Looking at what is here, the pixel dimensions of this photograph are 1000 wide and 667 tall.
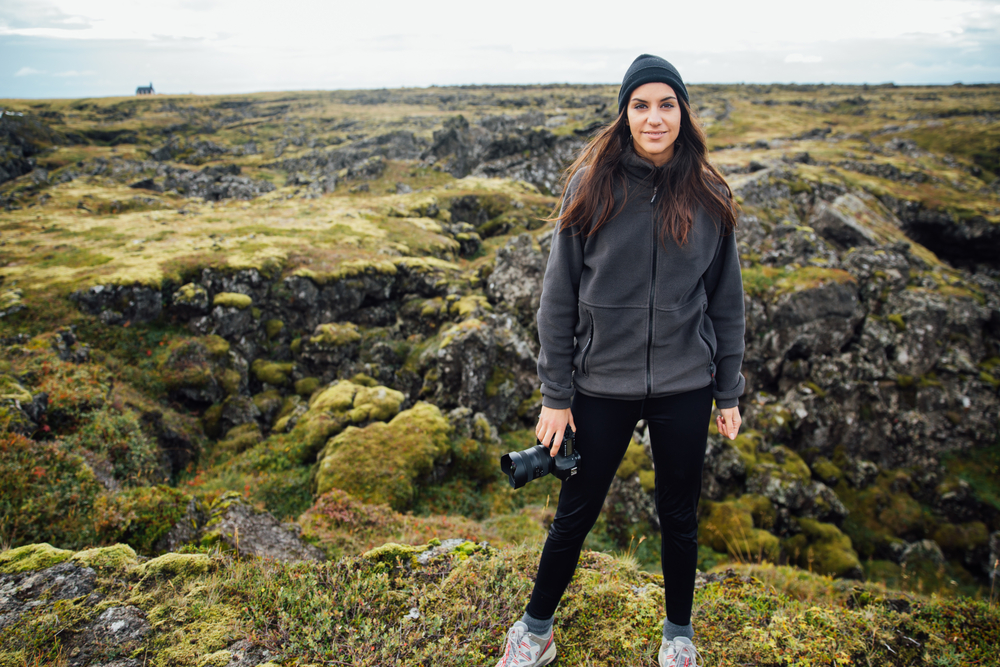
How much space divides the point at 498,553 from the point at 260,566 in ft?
7.60

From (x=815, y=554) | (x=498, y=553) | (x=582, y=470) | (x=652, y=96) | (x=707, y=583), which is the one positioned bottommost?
(x=815, y=554)

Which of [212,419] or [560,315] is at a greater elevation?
[560,315]

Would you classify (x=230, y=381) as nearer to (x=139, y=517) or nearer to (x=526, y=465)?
(x=139, y=517)

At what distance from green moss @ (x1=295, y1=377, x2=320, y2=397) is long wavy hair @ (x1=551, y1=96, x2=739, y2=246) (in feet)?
47.2

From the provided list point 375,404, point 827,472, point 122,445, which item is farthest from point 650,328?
point 827,472

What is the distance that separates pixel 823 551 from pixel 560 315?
41.5 ft

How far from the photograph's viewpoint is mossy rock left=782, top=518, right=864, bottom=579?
10.7m

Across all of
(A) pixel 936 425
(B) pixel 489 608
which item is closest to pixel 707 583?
(B) pixel 489 608

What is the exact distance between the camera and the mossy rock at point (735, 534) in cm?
988

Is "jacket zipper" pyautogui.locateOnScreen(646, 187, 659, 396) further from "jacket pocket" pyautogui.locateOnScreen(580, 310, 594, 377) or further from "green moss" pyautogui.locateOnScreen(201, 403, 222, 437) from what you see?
"green moss" pyautogui.locateOnScreen(201, 403, 222, 437)

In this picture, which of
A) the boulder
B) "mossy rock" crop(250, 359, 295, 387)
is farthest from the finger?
"mossy rock" crop(250, 359, 295, 387)

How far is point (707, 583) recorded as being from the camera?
464 cm

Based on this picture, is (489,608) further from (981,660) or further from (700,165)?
(981,660)

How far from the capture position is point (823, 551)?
1112 centimetres
